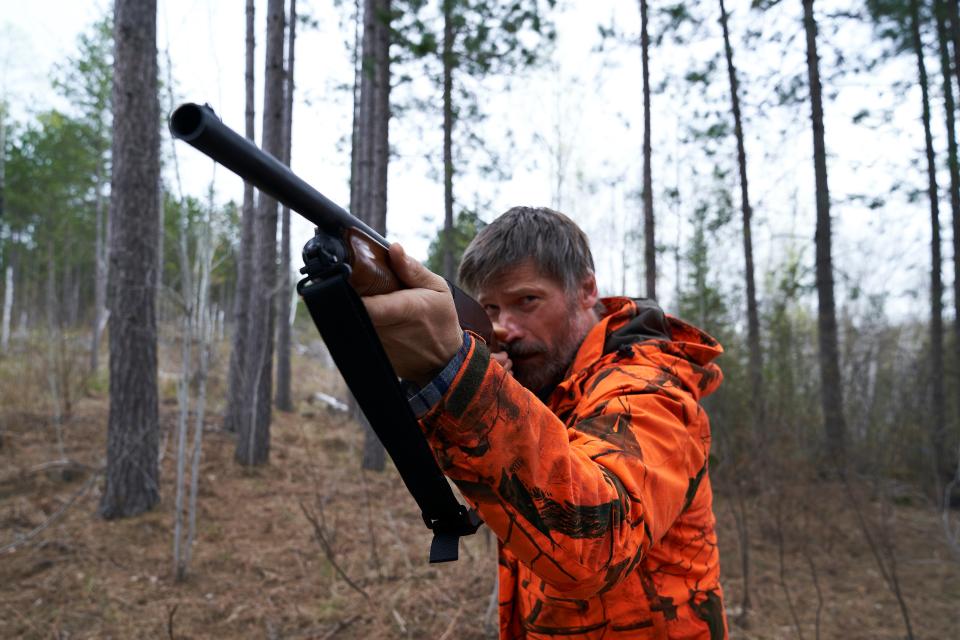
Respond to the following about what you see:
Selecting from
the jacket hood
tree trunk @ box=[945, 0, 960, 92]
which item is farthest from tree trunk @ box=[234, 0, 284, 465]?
tree trunk @ box=[945, 0, 960, 92]

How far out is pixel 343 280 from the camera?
0.90 metres

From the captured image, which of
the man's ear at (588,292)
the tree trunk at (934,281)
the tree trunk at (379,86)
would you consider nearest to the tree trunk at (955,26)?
the tree trunk at (934,281)

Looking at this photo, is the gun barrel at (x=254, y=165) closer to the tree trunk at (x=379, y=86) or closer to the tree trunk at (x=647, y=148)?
the tree trunk at (x=379, y=86)

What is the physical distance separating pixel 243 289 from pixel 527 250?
10013 millimetres

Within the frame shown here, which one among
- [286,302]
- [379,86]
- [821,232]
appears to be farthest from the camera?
[286,302]

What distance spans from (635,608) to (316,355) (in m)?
29.2

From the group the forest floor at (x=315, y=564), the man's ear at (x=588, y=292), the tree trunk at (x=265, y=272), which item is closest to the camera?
the man's ear at (x=588, y=292)

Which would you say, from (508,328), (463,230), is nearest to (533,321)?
(508,328)

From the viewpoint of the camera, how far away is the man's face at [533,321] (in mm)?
1623

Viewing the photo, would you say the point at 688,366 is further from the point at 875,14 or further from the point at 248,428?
the point at 875,14

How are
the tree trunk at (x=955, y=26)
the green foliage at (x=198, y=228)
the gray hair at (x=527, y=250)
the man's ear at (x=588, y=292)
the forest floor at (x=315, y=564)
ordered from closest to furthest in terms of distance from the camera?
the gray hair at (x=527, y=250) → the man's ear at (x=588, y=292) → the forest floor at (x=315, y=564) → the green foliage at (x=198, y=228) → the tree trunk at (x=955, y=26)

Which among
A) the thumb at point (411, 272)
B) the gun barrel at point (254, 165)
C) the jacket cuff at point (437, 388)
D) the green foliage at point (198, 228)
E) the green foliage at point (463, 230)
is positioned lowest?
the jacket cuff at point (437, 388)

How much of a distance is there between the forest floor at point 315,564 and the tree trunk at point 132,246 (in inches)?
25.1

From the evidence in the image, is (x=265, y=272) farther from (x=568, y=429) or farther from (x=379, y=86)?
(x=568, y=429)
